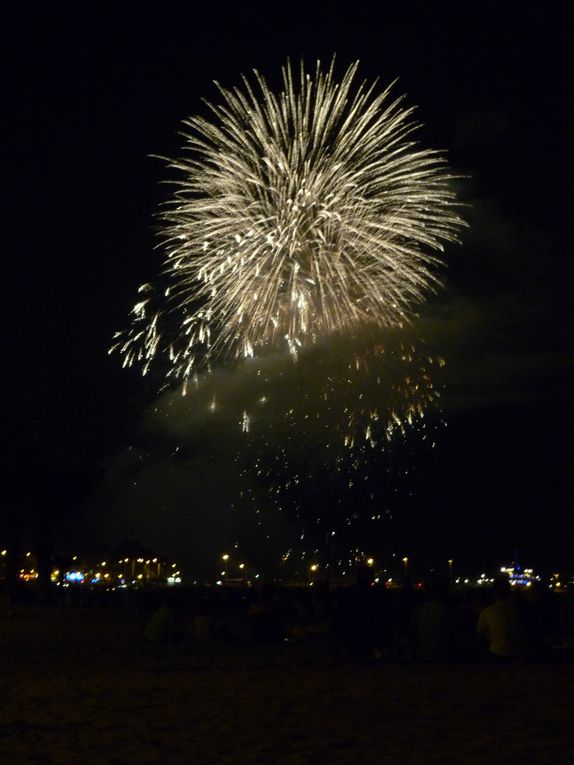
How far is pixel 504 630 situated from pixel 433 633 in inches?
35.2

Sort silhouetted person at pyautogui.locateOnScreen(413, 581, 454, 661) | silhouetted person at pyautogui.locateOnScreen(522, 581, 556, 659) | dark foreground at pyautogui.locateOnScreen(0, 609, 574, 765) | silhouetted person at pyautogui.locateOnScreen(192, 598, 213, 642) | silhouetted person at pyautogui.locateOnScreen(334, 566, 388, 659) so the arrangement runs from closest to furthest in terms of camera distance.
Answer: dark foreground at pyautogui.locateOnScreen(0, 609, 574, 765), silhouetted person at pyautogui.locateOnScreen(334, 566, 388, 659), silhouetted person at pyautogui.locateOnScreen(413, 581, 454, 661), silhouetted person at pyautogui.locateOnScreen(522, 581, 556, 659), silhouetted person at pyautogui.locateOnScreen(192, 598, 213, 642)

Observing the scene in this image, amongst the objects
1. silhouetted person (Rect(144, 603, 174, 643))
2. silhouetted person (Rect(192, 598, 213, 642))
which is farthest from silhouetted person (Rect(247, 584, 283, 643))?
silhouetted person (Rect(144, 603, 174, 643))

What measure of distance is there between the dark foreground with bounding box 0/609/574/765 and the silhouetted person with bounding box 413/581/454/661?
0.51 meters

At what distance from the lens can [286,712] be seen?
347 inches

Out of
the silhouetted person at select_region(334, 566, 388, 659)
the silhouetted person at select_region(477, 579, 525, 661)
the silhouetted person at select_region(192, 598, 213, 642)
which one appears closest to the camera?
the silhouetted person at select_region(477, 579, 525, 661)

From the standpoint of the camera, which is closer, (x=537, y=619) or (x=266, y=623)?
(x=537, y=619)

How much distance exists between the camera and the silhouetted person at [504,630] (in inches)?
456

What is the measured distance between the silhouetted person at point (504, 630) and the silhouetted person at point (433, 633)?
0.45 meters

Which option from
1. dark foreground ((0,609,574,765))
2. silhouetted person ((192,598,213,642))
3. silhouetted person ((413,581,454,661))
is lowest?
dark foreground ((0,609,574,765))

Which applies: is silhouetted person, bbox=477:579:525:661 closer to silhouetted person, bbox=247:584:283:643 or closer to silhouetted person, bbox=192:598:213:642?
silhouetted person, bbox=247:584:283:643

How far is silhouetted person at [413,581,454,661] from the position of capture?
1210cm

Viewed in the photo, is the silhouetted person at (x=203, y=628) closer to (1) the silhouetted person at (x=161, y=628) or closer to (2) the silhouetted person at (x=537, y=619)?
(1) the silhouetted person at (x=161, y=628)

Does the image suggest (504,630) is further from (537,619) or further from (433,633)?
(537,619)

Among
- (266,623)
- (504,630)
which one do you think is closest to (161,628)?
(266,623)
